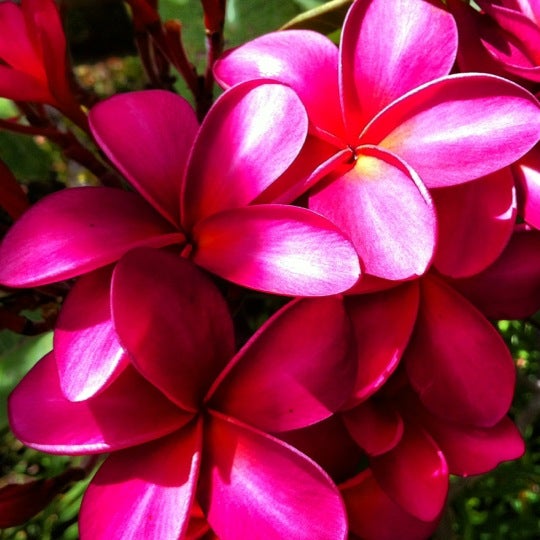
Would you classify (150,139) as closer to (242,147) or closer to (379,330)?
(242,147)

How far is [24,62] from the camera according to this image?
0.41 metres

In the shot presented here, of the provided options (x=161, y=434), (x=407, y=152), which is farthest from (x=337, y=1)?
(x=161, y=434)

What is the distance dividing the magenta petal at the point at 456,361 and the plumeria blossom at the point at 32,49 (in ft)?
0.77

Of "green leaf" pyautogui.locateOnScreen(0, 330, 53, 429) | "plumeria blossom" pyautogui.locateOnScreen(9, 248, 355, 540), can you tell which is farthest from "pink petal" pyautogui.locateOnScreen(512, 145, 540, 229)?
"green leaf" pyautogui.locateOnScreen(0, 330, 53, 429)

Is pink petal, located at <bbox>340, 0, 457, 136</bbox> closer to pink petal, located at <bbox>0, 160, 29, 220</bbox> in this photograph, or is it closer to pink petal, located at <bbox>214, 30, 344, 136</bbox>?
pink petal, located at <bbox>214, 30, 344, 136</bbox>

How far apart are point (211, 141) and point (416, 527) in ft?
0.82

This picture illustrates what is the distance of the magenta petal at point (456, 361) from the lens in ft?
1.27

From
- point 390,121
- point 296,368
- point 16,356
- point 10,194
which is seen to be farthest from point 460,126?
point 16,356

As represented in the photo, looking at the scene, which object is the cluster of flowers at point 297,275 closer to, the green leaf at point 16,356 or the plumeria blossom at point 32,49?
the plumeria blossom at point 32,49

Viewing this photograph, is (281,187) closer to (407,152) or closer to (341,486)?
(407,152)

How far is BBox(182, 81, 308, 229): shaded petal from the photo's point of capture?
1.20 feet

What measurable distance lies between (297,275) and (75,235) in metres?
0.11

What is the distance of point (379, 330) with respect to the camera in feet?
1.24

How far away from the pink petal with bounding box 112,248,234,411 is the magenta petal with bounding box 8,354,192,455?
17mm
